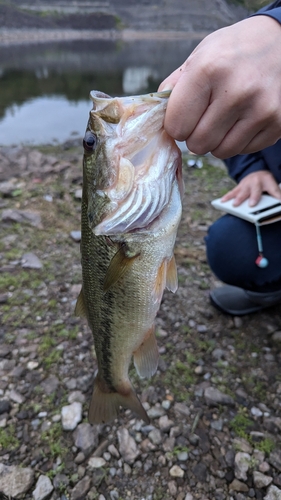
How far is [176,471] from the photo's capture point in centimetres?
194

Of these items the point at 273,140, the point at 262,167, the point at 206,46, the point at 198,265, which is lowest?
the point at 198,265

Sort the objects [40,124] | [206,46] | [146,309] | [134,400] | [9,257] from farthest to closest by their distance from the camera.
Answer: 1. [40,124]
2. [9,257]
3. [134,400]
4. [146,309]
5. [206,46]

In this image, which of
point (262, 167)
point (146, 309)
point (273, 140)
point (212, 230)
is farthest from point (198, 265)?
point (273, 140)

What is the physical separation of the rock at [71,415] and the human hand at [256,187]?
6.18ft

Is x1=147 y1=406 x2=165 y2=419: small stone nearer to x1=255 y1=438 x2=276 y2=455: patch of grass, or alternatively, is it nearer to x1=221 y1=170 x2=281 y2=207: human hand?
x1=255 y1=438 x2=276 y2=455: patch of grass

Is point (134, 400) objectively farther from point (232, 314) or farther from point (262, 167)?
point (262, 167)

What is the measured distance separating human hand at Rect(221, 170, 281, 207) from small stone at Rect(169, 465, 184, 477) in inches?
74.2

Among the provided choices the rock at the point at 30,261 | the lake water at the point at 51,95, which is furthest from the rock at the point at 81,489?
the lake water at the point at 51,95

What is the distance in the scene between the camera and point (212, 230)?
299cm

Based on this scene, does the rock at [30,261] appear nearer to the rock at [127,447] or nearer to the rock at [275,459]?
the rock at [127,447]

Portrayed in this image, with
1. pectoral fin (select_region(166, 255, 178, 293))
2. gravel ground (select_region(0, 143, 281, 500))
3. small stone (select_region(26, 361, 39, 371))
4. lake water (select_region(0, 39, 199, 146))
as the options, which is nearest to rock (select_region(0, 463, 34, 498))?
gravel ground (select_region(0, 143, 281, 500))

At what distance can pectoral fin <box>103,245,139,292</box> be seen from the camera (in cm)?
143

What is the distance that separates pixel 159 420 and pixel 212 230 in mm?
1530

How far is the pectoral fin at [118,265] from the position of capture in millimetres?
1435
